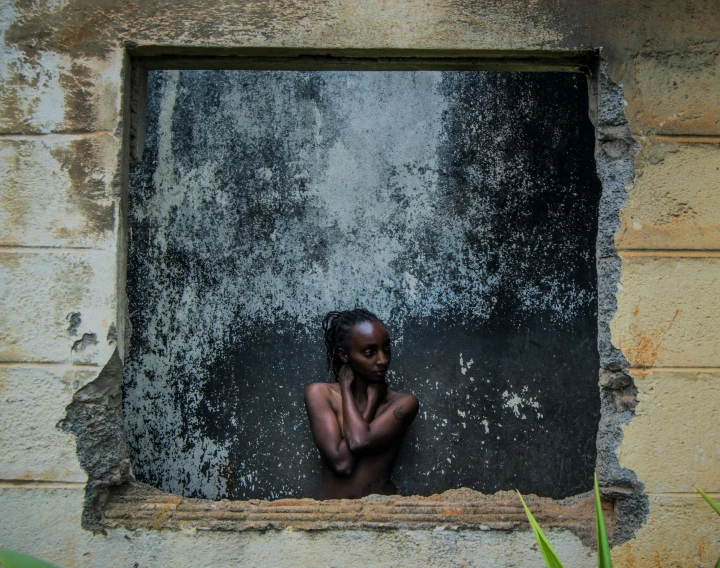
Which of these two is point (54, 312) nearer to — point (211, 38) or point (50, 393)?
point (50, 393)

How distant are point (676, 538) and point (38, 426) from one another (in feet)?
7.14

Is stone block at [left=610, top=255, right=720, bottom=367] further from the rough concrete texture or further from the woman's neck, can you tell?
the woman's neck

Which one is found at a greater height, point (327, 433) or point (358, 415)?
point (358, 415)

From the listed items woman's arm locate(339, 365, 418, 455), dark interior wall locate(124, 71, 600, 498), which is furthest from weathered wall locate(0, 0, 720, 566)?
dark interior wall locate(124, 71, 600, 498)

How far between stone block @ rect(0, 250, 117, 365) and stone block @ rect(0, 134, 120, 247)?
0.22 ft

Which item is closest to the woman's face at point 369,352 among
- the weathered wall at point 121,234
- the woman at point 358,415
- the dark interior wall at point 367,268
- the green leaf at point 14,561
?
the woman at point 358,415

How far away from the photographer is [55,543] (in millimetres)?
2875

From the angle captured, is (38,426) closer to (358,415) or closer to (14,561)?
(14,561)

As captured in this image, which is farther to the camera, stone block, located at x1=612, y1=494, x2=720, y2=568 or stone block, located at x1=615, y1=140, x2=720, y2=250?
stone block, located at x1=615, y1=140, x2=720, y2=250

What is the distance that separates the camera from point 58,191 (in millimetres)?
3000

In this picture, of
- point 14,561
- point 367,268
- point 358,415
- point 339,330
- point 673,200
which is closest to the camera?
point 14,561

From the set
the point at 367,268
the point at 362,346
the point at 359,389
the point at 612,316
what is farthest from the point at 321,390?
the point at 612,316

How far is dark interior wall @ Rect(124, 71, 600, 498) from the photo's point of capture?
17.0ft

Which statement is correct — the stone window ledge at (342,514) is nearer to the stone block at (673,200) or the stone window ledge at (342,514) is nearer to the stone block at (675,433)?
the stone block at (675,433)
